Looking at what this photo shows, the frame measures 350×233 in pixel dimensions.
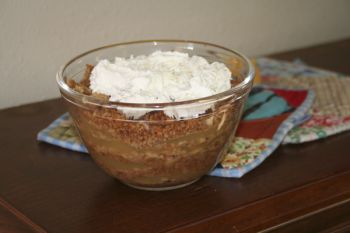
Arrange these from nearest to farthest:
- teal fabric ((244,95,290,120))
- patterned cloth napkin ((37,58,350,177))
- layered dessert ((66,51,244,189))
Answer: layered dessert ((66,51,244,189)), patterned cloth napkin ((37,58,350,177)), teal fabric ((244,95,290,120))

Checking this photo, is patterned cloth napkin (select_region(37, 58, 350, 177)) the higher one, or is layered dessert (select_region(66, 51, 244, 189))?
layered dessert (select_region(66, 51, 244, 189))

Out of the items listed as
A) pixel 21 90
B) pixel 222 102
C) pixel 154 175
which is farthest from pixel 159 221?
pixel 21 90

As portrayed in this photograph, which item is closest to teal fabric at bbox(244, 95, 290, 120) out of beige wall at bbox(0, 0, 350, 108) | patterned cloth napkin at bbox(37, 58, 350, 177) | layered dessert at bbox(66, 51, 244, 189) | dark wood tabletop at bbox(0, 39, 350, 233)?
patterned cloth napkin at bbox(37, 58, 350, 177)

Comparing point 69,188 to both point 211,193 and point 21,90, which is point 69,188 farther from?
point 21,90

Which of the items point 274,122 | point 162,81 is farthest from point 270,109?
point 162,81

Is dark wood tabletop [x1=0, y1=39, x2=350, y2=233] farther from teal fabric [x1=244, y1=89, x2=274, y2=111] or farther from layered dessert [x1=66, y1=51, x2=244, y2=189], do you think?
teal fabric [x1=244, y1=89, x2=274, y2=111]

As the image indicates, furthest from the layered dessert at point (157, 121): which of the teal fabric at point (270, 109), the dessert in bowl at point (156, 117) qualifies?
the teal fabric at point (270, 109)

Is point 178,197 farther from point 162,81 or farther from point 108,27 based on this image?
point 108,27
